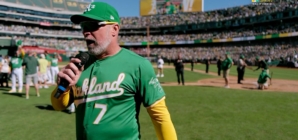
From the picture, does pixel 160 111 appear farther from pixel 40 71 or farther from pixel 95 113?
pixel 40 71

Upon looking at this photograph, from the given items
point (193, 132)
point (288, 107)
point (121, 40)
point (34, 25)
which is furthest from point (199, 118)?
point (34, 25)

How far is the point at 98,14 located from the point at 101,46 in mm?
270

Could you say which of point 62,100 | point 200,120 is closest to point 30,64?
point 200,120

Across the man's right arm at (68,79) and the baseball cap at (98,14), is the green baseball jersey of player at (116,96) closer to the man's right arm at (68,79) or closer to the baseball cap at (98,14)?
the man's right arm at (68,79)

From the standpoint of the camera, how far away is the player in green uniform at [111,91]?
6.72 feet

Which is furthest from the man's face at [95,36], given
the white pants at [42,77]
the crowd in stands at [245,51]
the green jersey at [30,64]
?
the crowd in stands at [245,51]

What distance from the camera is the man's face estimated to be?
2.08 meters

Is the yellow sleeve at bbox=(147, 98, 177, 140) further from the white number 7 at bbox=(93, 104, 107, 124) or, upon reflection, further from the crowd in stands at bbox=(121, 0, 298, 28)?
the crowd in stands at bbox=(121, 0, 298, 28)

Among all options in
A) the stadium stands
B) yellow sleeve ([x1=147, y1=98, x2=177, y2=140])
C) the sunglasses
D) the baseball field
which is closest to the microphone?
the sunglasses

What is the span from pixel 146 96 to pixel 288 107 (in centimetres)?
892

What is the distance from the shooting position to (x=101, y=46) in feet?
6.88

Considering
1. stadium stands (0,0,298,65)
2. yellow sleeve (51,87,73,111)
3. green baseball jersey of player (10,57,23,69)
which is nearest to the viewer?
yellow sleeve (51,87,73,111)

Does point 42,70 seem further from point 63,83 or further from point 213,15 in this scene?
point 213,15

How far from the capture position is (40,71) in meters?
15.1
